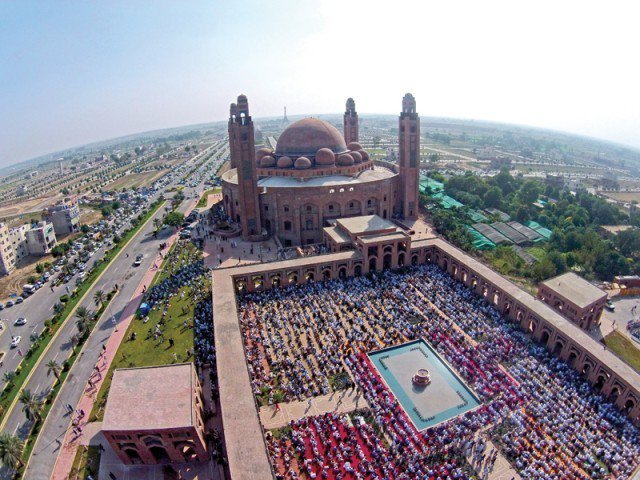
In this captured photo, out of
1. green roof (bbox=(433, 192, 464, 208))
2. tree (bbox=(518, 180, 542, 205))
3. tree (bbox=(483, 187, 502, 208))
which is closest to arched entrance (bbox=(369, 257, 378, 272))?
green roof (bbox=(433, 192, 464, 208))

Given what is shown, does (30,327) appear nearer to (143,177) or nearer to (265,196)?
(265,196)

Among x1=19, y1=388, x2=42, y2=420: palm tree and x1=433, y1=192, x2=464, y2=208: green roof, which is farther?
x1=433, y1=192, x2=464, y2=208: green roof

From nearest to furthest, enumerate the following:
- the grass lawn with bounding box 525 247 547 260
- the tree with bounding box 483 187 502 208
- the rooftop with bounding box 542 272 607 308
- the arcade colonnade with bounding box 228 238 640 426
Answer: the arcade colonnade with bounding box 228 238 640 426, the rooftop with bounding box 542 272 607 308, the grass lawn with bounding box 525 247 547 260, the tree with bounding box 483 187 502 208

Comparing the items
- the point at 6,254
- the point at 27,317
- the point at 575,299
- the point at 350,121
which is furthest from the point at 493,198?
the point at 6,254

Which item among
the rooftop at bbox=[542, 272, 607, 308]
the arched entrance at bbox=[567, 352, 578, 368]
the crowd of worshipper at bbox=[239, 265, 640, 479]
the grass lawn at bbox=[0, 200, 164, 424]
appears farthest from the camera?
the rooftop at bbox=[542, 272, 607, 308]

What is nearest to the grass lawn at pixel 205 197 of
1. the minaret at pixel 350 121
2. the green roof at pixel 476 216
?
the minaret at pixel 350 121

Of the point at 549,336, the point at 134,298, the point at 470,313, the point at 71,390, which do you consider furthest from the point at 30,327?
the point at 549,336

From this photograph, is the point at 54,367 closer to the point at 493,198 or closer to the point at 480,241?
the point at 480,241

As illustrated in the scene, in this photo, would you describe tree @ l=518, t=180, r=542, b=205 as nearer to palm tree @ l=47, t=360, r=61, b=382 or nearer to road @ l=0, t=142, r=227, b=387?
road @ l=0, t=142, r=227, b=387
